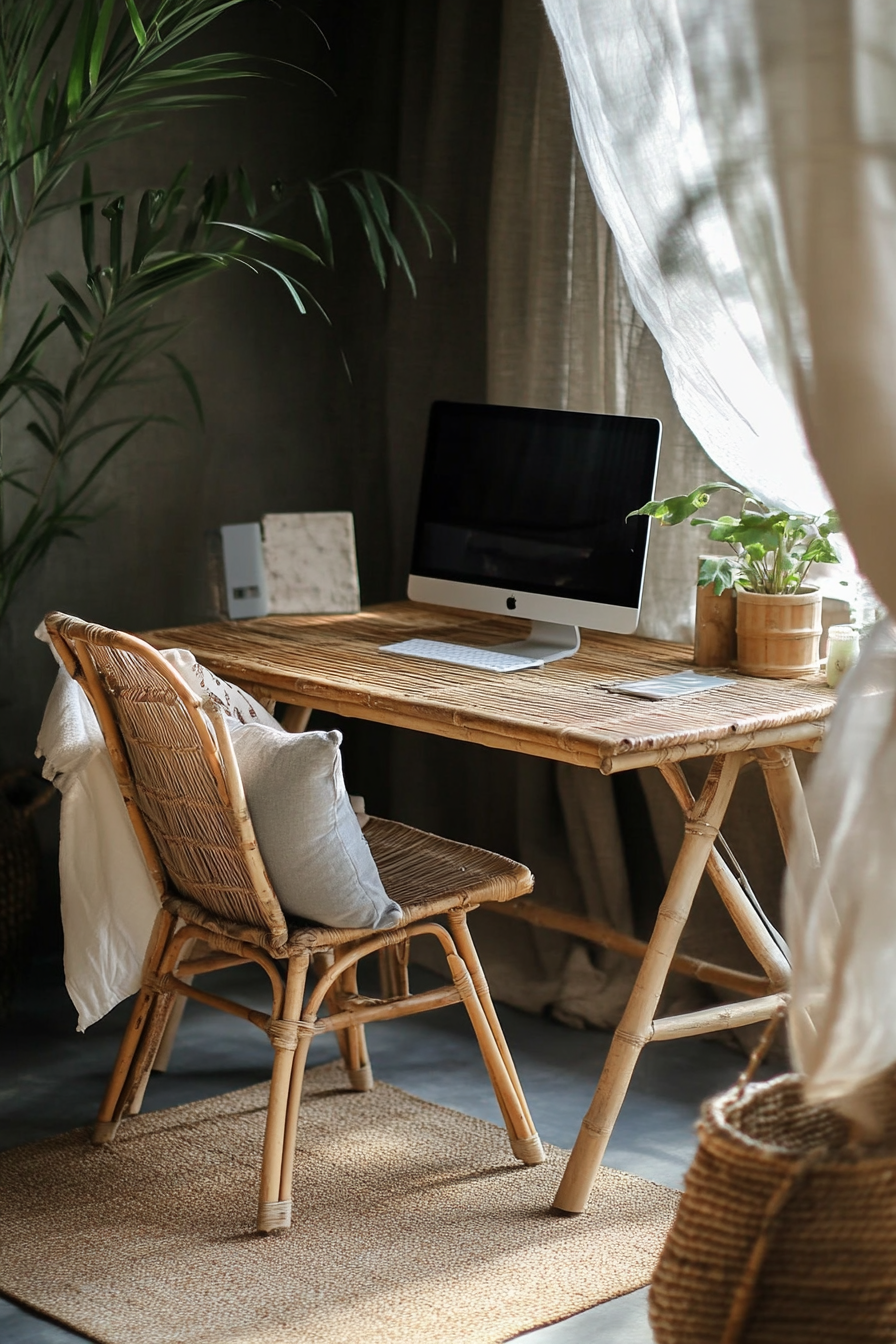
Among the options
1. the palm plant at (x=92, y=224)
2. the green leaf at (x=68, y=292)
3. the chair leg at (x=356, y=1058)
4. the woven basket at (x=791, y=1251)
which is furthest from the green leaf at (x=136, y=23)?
the woven basket at (x=791, y=1251)

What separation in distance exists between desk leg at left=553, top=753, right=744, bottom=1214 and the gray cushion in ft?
1.27

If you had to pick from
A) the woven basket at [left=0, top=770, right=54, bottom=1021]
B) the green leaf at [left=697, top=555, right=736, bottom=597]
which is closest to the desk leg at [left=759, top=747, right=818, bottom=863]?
the green leaf at [left=697, top=555, right=736, bottom=597]

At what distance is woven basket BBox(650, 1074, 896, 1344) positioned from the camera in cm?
146

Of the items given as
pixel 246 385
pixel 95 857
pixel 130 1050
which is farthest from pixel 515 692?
pixel 246 385

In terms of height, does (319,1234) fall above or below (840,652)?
below

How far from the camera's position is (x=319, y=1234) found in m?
2.30

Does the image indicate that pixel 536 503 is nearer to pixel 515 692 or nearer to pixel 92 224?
pixel 515 692

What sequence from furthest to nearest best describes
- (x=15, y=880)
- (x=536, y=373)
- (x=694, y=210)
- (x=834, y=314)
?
(x=536, y=373), (x=15, y=880), (x=694, y=210), (x=834, y=314)

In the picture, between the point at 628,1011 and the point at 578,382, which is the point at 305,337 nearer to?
the point at 578,382

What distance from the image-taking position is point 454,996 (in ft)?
8.08

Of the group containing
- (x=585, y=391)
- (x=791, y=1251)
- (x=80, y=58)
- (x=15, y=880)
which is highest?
(x=80, y=58)

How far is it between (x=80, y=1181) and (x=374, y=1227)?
0.46 m

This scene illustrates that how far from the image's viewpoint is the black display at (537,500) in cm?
269

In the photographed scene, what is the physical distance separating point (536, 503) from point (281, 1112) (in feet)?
3.68
